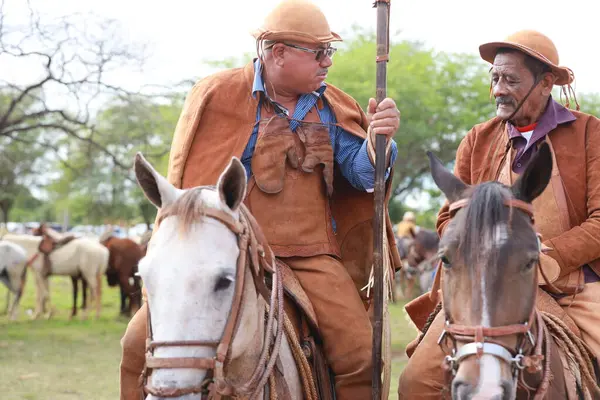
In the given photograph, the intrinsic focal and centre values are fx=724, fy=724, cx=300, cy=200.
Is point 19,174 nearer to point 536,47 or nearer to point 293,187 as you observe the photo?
point 293,187

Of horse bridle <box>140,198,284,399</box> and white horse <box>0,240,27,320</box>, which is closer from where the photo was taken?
horse bridle <box>140,198,284,399</box>

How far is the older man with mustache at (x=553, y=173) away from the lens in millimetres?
3586

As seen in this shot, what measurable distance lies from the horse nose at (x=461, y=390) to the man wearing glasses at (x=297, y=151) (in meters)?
1.03

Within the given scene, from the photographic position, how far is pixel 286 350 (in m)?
3.41

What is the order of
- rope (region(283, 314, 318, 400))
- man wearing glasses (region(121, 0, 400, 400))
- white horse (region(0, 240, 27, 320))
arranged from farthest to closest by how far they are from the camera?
white horse (region(0, 240, 27, 320))
man wearing glasses (region(121, 0, 400, 400))
rope (region(283, 314, 318, 400))

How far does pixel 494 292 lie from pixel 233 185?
3.63ft

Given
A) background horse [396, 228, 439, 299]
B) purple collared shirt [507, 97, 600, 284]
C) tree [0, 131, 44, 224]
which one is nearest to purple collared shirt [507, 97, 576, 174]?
purple collared shirt [507, 97, 600, 284]

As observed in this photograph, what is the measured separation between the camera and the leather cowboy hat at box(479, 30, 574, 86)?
153 inches

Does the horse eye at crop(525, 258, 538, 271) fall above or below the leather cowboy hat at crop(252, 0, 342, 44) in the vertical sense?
below

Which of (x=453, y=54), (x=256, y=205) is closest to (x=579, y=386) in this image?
(x=256, y=205)

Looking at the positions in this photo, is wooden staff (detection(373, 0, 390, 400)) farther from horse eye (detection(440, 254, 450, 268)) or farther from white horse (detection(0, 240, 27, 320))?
white horse (detection(0, 240, 27, 320))

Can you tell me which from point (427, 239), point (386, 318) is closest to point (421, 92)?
point (427, 239)

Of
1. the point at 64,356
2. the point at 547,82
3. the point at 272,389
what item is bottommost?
the point at 64,356

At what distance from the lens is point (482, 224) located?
2.87m
